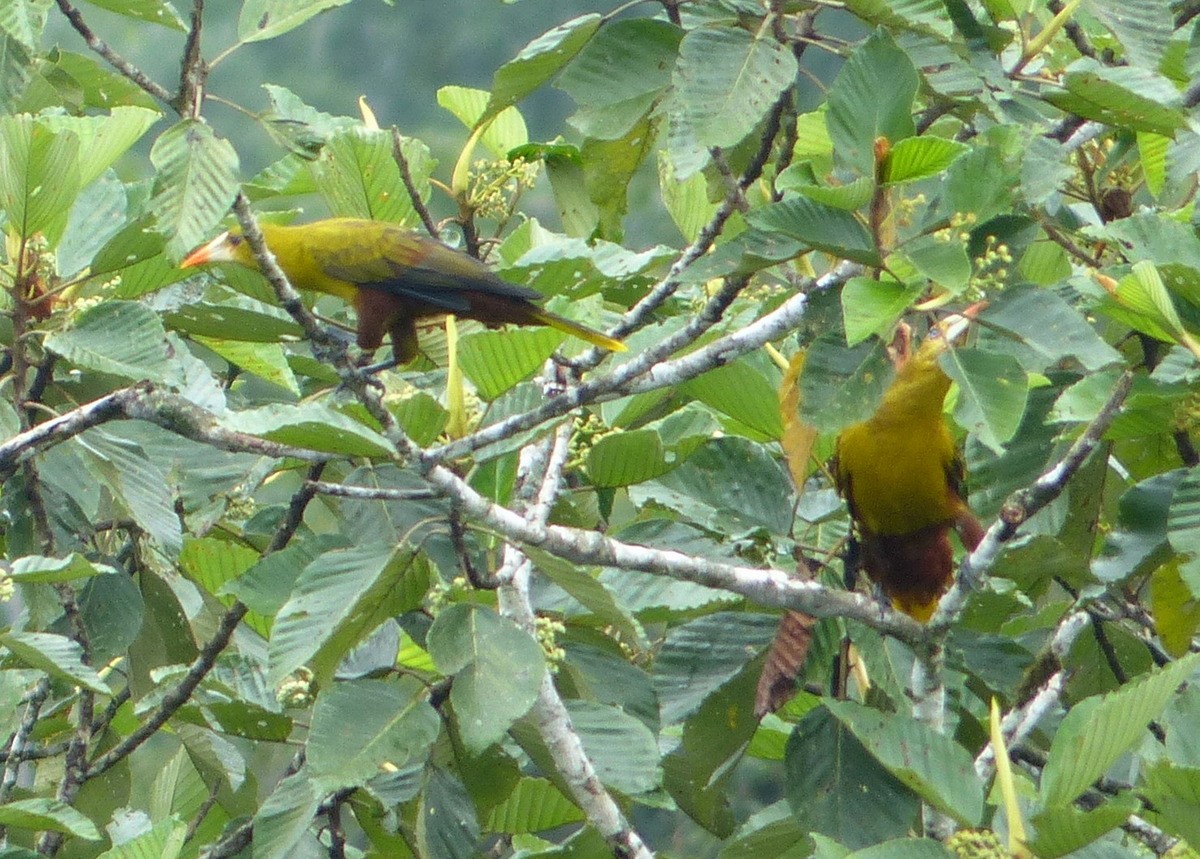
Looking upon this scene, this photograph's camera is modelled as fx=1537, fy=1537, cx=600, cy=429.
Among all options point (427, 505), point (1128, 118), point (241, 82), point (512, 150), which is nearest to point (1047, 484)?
point (1128, 118)

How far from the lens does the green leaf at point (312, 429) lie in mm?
2141

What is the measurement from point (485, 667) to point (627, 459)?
621 millimetres

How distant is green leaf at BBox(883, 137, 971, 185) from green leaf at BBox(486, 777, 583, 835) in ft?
4.55

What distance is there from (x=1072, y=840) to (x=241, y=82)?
2344 cm

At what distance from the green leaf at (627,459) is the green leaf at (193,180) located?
885 millimetres

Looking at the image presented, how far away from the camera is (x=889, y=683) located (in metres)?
2.45

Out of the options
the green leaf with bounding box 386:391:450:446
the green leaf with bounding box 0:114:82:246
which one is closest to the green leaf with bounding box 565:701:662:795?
the green leaf with bounding box 386:391:450:446

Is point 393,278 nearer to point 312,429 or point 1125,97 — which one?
point 312,429

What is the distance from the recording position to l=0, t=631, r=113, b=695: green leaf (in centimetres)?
251

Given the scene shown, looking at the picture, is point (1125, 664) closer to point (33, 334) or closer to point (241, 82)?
point (33, 334)

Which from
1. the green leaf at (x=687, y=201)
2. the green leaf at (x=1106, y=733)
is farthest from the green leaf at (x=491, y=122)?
the green leaf at (x=1106, y=733)

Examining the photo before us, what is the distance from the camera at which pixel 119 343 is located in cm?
286

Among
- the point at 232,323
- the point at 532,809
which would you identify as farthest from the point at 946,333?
the point at 232,323

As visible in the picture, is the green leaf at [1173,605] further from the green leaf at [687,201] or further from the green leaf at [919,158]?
the green leaf at [687,201]
